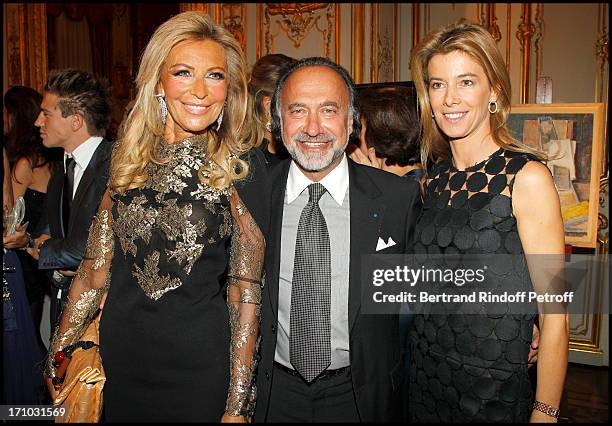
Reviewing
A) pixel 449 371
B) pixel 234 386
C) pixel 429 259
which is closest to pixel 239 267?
pixel 234 386

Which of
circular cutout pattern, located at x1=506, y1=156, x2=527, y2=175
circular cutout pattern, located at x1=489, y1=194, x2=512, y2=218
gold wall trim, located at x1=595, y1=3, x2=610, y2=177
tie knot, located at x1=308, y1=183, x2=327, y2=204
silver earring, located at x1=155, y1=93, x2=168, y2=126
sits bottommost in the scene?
circular cutout pattern, located at x1=489, y1=194, x2=512, y2=218

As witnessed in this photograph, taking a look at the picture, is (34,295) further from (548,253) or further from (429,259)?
(548,253)

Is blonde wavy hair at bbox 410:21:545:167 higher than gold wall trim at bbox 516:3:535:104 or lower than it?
lower

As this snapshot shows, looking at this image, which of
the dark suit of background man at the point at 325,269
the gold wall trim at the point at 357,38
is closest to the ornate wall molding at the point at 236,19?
the gold wall trim at the point at 357,38

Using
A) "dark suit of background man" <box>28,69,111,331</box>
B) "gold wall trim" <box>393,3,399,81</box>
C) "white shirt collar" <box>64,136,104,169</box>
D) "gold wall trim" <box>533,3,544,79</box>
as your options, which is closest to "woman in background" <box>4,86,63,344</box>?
"dark suit of background man" <box>28,69,111,331</box>

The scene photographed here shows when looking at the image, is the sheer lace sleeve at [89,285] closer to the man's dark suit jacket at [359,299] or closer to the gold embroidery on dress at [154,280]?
the gold embroidery on dress at [154,280]

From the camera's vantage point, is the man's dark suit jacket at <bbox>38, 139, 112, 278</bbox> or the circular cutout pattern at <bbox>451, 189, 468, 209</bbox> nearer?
the circular cutout pattern at <bbox>451, 189, 468, 209</bbox>

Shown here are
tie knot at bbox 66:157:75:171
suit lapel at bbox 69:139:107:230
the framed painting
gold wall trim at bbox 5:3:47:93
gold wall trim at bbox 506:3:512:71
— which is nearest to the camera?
suit lapel at bbox 69:139:107:230

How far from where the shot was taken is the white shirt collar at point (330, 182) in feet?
7.04

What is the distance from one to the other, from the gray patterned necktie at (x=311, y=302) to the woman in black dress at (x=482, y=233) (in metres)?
0.40

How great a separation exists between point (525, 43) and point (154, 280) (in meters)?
4.99

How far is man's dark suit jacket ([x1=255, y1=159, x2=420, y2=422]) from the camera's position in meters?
2.04

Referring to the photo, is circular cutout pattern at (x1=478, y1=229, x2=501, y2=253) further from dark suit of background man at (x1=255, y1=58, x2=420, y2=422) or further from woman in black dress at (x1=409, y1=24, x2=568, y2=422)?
dark suit of background man at (x1=255, y1=58, x2=420, y2=422)

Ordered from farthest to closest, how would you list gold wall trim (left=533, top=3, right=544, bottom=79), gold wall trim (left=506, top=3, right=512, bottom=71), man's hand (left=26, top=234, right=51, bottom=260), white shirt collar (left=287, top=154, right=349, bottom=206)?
1. gold wall trim (left=506, top=3, right=512, bottom=71)
2. gold wall trim (left=533, top=3, right=544, bottom=79)
3. man's hand (left=26, top=234, right=51, bottom=260)
4. white shirt collar (left=287, top=154, right=349, bottom=206)
